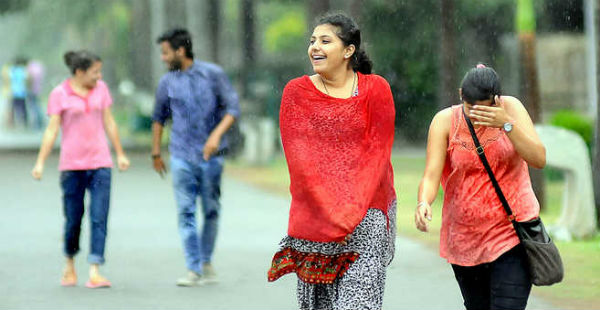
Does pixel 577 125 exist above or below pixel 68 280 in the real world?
below

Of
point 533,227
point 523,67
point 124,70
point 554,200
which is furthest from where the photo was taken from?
point 124,70

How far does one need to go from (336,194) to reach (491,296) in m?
0.81

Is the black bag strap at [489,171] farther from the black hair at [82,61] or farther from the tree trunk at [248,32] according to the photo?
the tree trunk at [248,32]

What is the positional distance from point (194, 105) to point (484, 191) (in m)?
3.65

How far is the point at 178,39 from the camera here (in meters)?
8.69

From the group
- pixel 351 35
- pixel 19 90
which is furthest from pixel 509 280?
pixel 19 90

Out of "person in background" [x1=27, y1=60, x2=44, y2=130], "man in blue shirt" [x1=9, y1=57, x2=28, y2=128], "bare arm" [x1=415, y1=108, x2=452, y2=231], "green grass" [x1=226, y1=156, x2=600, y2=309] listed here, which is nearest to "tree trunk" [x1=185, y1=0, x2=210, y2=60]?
"green grass" [x1=226, y1=156, x2=600, y2=309]

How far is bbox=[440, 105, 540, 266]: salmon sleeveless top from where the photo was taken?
5.39 meters

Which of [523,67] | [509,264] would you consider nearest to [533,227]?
[509,264]

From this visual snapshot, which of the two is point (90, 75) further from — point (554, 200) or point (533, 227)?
point (554, 200)

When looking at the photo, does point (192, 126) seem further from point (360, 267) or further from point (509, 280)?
point (509, 280)

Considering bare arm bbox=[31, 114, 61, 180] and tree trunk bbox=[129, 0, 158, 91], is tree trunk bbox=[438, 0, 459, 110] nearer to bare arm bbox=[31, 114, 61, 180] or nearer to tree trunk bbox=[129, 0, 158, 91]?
bare arm bbox=[31, 114, 61, 180]

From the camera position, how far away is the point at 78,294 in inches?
329

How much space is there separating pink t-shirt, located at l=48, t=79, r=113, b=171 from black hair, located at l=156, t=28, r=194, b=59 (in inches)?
24.3
